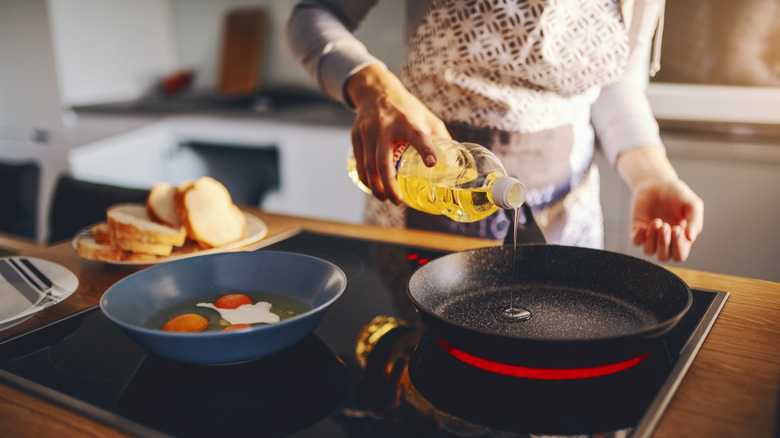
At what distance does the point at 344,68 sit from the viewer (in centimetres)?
90

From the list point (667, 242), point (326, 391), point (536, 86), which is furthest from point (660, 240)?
point (326, 391)

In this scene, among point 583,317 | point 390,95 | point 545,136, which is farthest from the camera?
point 545,136

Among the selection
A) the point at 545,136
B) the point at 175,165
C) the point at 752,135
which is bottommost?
the point at 175,165

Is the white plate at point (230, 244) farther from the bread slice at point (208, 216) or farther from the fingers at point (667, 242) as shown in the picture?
the fingers at point (667, 242)

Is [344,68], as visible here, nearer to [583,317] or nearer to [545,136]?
[545,136]

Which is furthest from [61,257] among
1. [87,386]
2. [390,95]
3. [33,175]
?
[33,175]

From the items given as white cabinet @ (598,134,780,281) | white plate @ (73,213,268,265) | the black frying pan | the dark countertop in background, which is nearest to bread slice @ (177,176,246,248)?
white plate @ (73,213,268,265)

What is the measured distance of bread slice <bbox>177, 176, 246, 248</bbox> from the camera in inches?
36.8

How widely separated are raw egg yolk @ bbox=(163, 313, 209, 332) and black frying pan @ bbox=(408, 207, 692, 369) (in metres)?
0.21

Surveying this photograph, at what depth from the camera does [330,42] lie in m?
0.95

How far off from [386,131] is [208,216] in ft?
1.24

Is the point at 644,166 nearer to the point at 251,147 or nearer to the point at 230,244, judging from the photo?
the point at 230,244

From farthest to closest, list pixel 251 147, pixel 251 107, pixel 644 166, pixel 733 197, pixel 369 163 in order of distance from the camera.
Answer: pixel 251 107, pixel 251 147, pixel 733 197, pixel 644 166, pixel 369 163

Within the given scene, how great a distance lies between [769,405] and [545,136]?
640 mm
